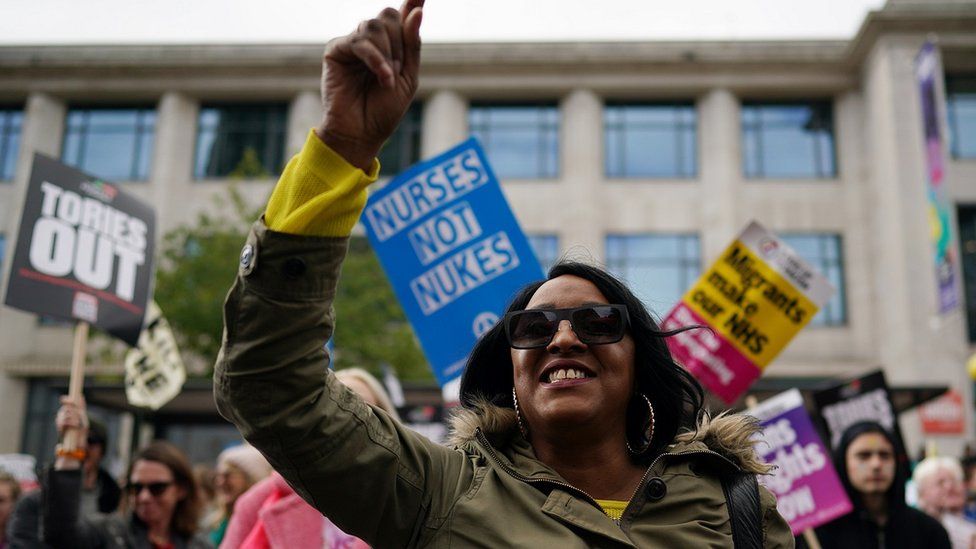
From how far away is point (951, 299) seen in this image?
16.4 m

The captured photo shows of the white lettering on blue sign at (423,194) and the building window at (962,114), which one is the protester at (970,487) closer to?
the white lettering on blue sign at (423,194)

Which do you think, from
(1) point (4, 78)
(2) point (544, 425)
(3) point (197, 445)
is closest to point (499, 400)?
(2) point (544, 425)

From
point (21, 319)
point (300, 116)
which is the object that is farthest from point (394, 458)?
point (21, 319)

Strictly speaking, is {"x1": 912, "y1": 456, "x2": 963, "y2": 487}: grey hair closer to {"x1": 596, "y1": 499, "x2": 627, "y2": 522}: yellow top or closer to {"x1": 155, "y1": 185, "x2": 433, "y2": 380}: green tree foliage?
{"x1": 596, "y1": 499, "x2": 627, "y2": 522}: yellow top

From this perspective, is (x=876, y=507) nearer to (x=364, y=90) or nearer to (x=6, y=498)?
(x=364, y=90)

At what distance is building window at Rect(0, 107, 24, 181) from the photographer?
2866cm

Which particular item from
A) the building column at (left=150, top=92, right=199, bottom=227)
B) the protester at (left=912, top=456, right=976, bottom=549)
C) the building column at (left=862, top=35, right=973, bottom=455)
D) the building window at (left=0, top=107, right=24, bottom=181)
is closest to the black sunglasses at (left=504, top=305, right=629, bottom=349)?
the protester at (left=912, top=456, right=976, bottom=549)

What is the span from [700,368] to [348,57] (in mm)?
4677

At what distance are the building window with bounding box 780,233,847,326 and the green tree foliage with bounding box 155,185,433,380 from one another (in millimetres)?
11126

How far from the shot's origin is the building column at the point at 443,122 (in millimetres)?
27562

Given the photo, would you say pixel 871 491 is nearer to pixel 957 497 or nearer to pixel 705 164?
pixel 957 497

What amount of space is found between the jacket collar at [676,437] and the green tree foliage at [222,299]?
17755 millimetres

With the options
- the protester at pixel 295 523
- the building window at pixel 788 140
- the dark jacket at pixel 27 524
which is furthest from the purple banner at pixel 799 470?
the building window at pixel 788 140

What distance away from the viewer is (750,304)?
582 cm
